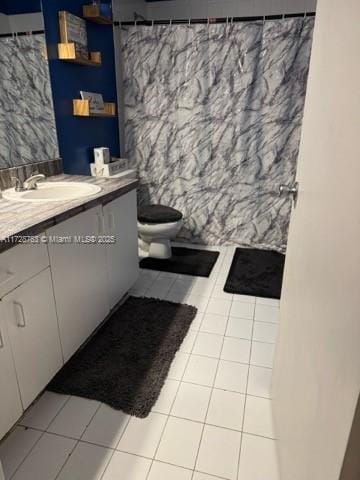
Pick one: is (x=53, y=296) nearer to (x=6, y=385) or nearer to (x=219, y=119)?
(x=6, y=385)

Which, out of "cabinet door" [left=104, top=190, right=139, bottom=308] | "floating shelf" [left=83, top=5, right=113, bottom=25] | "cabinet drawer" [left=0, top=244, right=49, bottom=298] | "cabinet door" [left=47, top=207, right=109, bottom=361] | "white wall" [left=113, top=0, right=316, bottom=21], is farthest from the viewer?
"white wall" [left=113, top=0, right=316, bottom=21]

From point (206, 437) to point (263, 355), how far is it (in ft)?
1.98

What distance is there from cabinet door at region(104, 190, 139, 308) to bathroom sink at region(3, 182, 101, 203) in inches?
5.7

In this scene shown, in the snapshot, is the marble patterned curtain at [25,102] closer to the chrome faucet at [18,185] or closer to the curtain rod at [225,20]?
the chrome faucet at [18,185]

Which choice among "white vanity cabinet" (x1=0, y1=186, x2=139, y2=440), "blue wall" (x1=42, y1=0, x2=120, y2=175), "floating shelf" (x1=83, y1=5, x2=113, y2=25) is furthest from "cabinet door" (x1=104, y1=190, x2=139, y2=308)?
"floating shelf" (x1=83, y1=5, x2=113, y2=25)

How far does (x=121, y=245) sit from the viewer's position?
6.71 ft

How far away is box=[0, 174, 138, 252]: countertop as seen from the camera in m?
1.21

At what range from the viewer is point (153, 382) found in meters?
1.61

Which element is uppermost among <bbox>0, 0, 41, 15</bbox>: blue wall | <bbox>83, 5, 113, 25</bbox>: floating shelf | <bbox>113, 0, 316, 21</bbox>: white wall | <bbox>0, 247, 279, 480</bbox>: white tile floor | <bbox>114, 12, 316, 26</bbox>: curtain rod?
<bbox>113, 0, 316, 21</bbox>: white wall

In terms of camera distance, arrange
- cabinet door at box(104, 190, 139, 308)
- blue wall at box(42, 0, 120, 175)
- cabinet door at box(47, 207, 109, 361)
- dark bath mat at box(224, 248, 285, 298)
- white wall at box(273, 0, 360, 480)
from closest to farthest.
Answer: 1. white wall at box(273, 0, 360, 480)
2. cabinet door at box(47, 207, 109, 361)
3. cabinet door at box(104, 190, 139, 308)
4. blue wall at box(42, 0, 120, 175)
5. dark bath mat at box(224, 248, 285, 298)

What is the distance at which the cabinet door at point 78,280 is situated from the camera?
1.48 m

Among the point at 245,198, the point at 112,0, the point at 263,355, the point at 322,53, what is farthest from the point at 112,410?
the point at 112,0

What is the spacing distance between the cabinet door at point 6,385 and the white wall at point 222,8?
3291mm

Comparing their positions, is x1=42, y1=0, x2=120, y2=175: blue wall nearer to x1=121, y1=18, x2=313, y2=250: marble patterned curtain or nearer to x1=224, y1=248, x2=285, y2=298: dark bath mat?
x1=121, y1=18, x2=313, y2=250: marble patterned curtain
